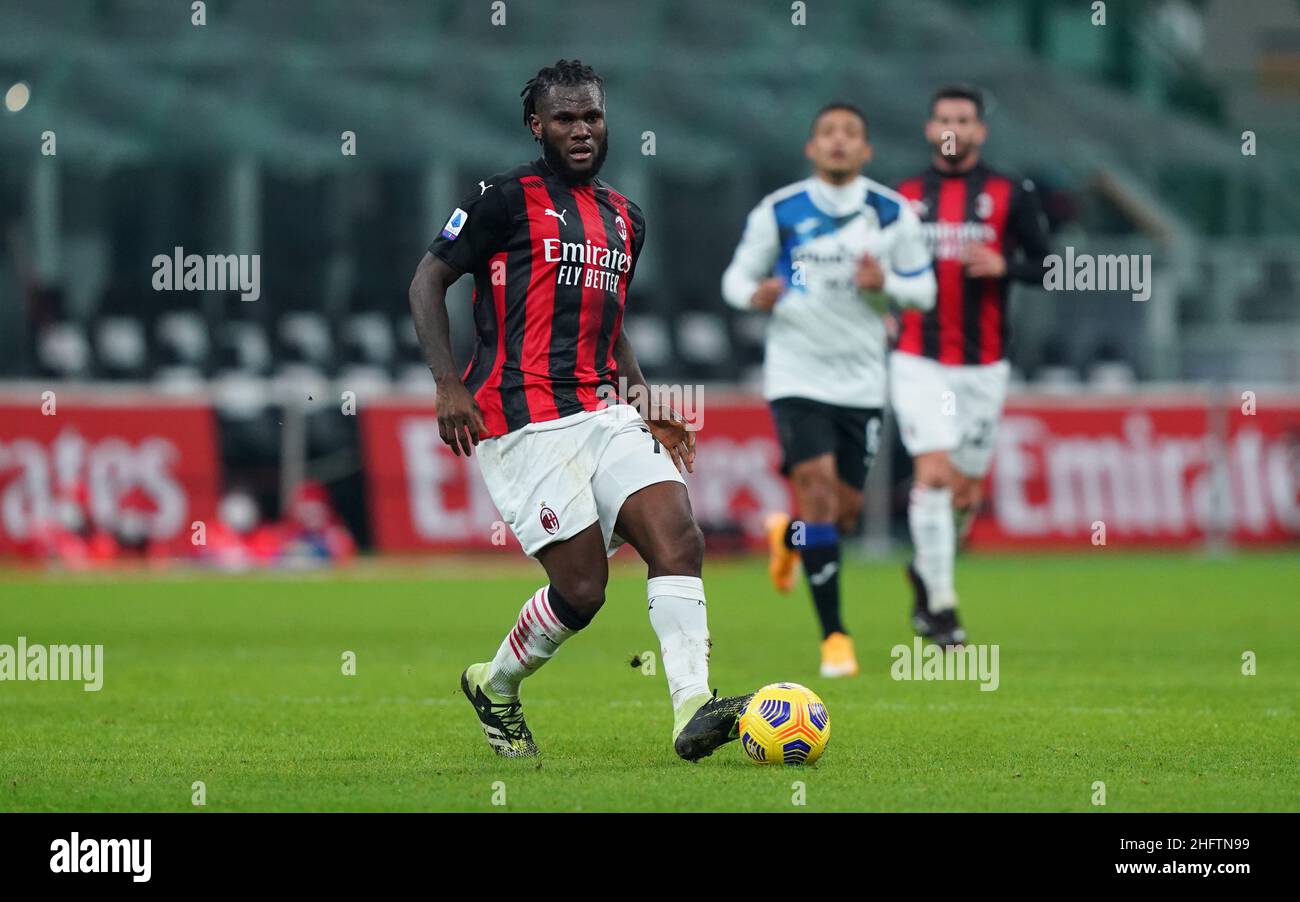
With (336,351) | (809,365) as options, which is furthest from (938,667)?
(336,351)

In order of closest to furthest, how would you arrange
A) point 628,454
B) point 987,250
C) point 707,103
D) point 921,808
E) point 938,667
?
point 921,808 < point 628,454 < point 938,667 < point 987,250 < point 707,103

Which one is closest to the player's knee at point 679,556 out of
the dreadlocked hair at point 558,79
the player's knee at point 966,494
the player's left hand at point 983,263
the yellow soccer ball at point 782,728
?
the yellow soccer ball at point 782,728

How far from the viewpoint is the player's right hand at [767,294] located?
10836 millimetres

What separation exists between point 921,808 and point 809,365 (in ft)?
16.7

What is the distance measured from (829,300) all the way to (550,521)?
4.18m

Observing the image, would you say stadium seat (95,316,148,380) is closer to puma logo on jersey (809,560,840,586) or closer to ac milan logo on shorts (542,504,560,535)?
puma logo on jersey (809,560,840,586)

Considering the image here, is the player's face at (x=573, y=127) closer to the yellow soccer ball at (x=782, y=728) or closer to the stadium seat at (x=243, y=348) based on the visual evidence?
the yellow soccer ball at (x=782, y=728)

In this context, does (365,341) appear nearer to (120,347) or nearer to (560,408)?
(120,347)

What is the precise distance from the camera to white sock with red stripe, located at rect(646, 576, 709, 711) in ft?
23.9

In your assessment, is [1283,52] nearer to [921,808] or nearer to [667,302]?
[667,302]

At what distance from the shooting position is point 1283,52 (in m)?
44.4

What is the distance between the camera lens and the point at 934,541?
11.9m

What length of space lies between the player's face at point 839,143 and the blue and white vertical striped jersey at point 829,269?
17cm

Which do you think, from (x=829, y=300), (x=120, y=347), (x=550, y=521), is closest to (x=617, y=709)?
(x=550, y=521)
